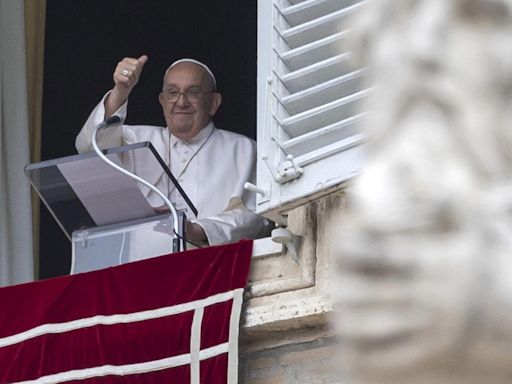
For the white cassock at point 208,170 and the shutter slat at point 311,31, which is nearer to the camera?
the shutter slat at point 311,31

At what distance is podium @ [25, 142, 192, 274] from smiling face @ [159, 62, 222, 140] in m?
0.90

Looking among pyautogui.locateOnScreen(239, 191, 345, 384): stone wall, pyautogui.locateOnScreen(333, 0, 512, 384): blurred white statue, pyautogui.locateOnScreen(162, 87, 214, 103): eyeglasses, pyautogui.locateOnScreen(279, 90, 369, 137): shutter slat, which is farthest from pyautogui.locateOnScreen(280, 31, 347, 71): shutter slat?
pyautogui.locateOnScreen(333, 0, 512, 384): blurred white statue

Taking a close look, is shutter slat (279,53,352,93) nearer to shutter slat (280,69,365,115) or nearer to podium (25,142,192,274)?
shutter slat (280,69,365,115)

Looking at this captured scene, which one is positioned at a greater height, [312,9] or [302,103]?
[312,9]

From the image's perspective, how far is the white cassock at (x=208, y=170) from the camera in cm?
515

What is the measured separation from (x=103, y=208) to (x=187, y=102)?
1139 millimetres

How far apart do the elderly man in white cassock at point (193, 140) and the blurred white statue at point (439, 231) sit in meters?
4.64

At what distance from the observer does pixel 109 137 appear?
5484 millimetres

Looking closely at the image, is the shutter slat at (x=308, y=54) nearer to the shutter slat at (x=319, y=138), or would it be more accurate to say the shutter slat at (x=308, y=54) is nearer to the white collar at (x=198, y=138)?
the shutter slat at (x=319, y=138)

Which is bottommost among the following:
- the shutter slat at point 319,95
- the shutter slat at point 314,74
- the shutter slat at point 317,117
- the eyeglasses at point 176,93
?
the eyeglasses at point 176,93

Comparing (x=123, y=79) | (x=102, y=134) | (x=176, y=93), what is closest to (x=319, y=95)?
(x=123, y=79)

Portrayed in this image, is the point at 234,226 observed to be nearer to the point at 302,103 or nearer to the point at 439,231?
the point at 302,103

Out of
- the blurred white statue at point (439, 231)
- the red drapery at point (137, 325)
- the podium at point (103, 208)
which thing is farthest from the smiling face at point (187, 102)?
the blurred white statue at point (439, 231)

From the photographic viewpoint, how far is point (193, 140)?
587cm
